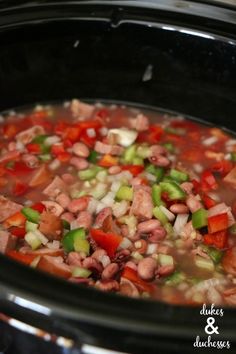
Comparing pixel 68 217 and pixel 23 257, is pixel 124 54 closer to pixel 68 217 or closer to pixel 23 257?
pixel 68 217

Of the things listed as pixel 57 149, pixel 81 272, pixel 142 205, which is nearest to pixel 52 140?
pixel 57 149

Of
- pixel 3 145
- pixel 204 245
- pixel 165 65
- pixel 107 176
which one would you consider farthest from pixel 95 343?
pixel 165 65

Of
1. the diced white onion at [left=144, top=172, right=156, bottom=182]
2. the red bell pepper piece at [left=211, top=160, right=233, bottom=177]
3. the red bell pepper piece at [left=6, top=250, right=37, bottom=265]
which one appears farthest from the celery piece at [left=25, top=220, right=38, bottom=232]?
the red bell pepper piece at [left=211, top=160, right=233, bottom=177]

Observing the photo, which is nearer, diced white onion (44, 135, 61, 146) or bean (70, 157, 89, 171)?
bean (70, 157, 89, 171)

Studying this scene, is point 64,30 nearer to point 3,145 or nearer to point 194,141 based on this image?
point 3,145

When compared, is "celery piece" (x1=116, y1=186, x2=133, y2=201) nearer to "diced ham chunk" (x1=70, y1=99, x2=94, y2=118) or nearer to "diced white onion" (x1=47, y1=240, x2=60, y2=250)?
"diced white onion" (x1=47, y1=240, x2=60, y2=250)
